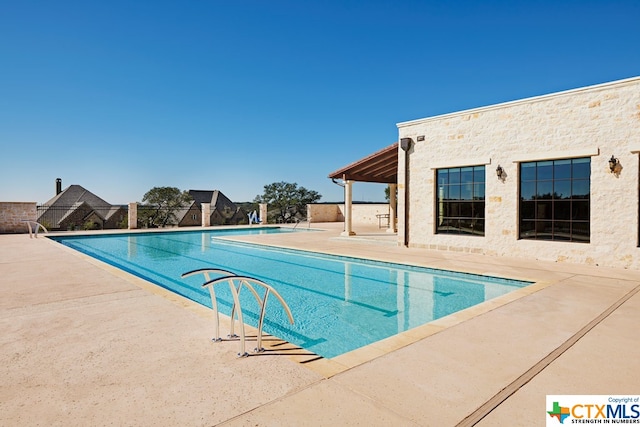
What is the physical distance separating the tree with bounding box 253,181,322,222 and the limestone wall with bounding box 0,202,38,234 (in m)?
15.5

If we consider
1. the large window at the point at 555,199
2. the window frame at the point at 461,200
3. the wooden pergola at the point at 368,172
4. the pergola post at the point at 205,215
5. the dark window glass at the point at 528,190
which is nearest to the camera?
the large window at the point at 555,199

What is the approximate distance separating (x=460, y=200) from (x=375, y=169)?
5.34 metres

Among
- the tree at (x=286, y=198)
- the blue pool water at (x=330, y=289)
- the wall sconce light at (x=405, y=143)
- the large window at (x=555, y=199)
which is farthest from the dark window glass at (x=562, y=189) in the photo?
the tree at (x=286, y=198)

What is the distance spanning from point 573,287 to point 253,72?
18.1 meters

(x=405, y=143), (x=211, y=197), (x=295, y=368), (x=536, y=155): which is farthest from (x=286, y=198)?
(x=295, y=368)

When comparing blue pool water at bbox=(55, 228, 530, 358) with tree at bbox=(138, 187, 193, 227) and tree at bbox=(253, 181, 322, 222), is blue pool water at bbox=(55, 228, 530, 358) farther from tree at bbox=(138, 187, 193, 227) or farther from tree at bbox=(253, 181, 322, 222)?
tree at bbox=(253, 181, 322, 222)

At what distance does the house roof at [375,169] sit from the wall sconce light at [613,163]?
6.38 m

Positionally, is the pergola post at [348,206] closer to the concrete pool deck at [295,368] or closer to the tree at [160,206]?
the concrete pool deck at [295,368]

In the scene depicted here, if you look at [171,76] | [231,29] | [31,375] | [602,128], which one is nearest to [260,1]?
[231,29]

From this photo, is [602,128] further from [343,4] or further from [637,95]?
[343,4]

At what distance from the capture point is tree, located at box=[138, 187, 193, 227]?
23.0 meters

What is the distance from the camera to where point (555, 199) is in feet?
29.6

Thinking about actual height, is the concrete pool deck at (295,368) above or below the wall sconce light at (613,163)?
below

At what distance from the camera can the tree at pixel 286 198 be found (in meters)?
29.2
